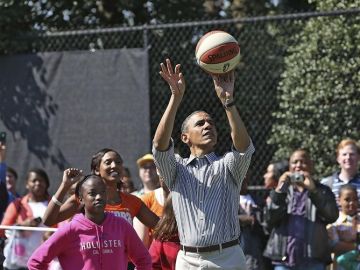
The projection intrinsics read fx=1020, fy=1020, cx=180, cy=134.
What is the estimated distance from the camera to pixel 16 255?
423 inches

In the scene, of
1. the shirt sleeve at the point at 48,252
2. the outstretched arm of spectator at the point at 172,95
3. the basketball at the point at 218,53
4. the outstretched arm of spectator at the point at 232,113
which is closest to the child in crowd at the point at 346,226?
the basketball at the point at 218,53

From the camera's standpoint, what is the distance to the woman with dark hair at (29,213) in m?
10.6

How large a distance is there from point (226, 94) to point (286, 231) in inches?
127

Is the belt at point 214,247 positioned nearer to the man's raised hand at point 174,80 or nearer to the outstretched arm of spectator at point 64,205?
the man's raised hand at point 174,80

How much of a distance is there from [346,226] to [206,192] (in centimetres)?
316

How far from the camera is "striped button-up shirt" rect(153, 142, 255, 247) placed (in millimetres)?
7012

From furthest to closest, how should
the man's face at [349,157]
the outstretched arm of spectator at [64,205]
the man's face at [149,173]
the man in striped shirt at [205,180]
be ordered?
the man's face at [149,173]
the man's face at [349,157]
the outstretched arm of spectator at [64,205]
the man in striped shirt at [205,180]

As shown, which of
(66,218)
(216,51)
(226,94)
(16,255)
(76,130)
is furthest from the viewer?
(76,130)

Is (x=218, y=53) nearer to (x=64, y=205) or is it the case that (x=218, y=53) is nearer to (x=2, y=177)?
(x=64, y=205)

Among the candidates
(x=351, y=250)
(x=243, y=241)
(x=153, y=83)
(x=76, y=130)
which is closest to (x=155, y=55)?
(x=153, y=83)

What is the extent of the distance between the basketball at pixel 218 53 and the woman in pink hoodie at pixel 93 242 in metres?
1.17

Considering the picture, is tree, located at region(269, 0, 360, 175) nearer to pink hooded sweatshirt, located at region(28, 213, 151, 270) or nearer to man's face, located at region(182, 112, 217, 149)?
man's face, located at region(182, 112, 217, 149)

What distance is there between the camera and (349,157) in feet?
32.8

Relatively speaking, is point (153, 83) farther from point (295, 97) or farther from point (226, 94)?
point (226, 94)
